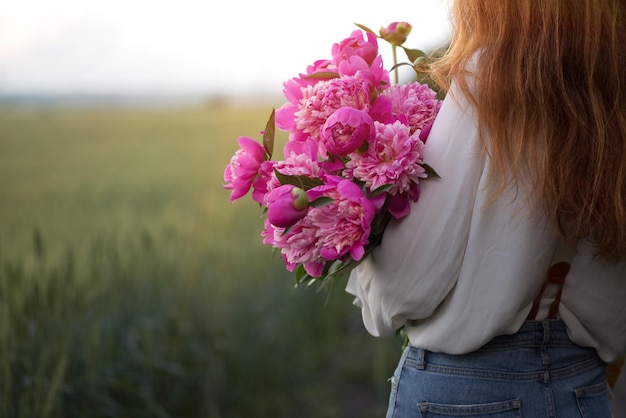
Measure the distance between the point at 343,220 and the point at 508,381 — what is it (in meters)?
0.46

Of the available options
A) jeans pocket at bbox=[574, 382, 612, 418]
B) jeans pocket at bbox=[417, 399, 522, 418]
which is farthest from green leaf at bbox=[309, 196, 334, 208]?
jeans pocket at bbox=[574, 382, 612, 418]

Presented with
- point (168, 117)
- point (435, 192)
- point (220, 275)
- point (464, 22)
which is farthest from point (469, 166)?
point (168, 117)

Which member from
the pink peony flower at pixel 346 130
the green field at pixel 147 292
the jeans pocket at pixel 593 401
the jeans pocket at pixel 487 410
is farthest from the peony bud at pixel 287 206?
the green field at pixel 147 292

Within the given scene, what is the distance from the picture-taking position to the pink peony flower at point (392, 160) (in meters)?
1.39

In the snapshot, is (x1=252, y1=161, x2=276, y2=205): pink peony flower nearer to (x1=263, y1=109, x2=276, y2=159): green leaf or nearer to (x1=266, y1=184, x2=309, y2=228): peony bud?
(x1=263, y1=109, x2=276, y2=159): green leaf

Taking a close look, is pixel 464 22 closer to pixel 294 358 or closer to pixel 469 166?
pixel 469 166

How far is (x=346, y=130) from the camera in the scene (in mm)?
1394

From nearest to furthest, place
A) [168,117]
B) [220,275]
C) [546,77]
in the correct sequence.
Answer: [546,77] < [220,275] < [168,117]

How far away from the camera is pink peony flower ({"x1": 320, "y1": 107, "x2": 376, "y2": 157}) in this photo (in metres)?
1.38

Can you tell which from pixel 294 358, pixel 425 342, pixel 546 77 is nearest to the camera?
pixel 546 77

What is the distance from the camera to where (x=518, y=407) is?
1.43m

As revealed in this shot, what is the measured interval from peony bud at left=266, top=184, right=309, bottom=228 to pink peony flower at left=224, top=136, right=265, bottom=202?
0.58 feet

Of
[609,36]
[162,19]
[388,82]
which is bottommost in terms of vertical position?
[162,19]

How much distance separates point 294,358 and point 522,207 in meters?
3.09
